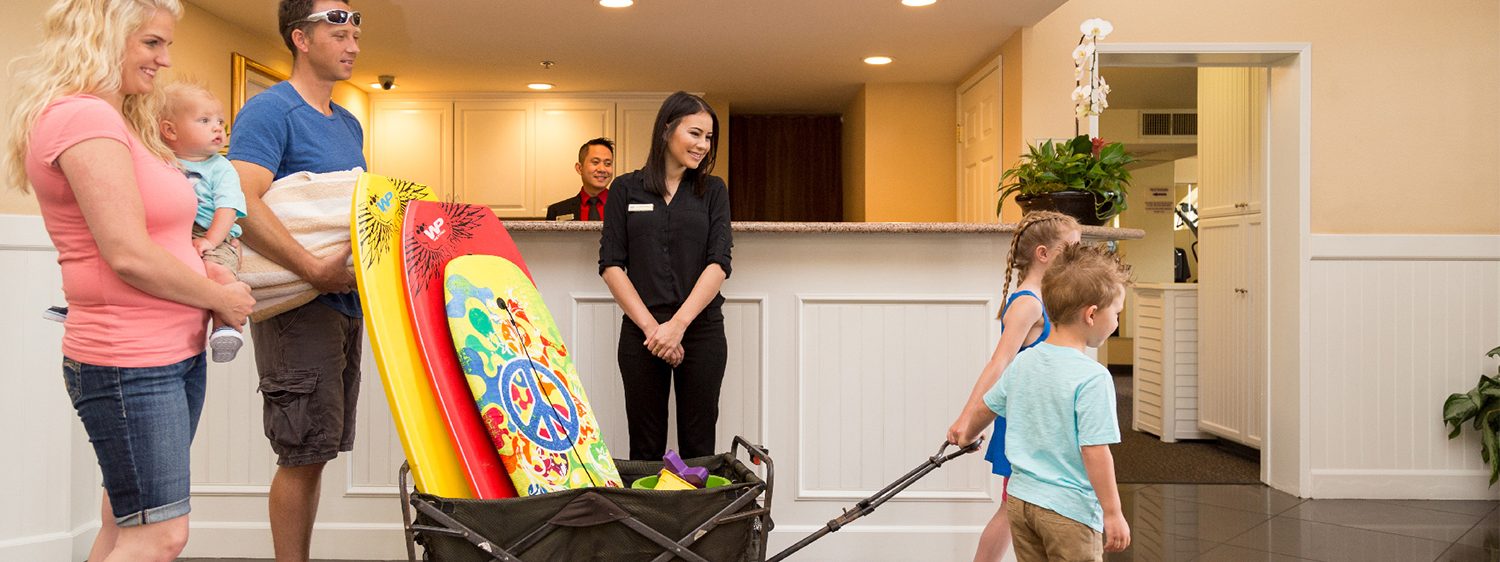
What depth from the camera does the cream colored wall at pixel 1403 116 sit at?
13.1ft

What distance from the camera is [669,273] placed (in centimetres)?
235

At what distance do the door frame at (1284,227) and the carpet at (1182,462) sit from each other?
0.76ft

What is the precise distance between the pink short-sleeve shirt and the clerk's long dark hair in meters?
1.12

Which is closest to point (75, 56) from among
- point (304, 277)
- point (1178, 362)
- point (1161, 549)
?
point (304, 277)

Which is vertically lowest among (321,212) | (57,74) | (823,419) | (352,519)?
(352,519)

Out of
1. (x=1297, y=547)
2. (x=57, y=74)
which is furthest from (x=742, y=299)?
(x=1297, y=547)

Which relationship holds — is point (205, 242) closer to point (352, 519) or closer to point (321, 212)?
point (321, 212)

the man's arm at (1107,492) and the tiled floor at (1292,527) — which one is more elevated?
the man's arm at (1107,492)

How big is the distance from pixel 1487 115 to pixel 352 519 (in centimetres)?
437

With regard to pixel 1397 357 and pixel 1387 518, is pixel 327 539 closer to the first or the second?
pixel 1387 518

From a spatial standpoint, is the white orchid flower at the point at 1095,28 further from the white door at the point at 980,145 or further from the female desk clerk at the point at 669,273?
the white door at the point at 980,145

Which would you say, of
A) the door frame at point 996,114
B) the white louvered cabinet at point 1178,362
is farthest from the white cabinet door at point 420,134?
the white louvered cabinet at point 1178,362

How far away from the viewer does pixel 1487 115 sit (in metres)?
4.00

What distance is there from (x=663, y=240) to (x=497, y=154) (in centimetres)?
444
